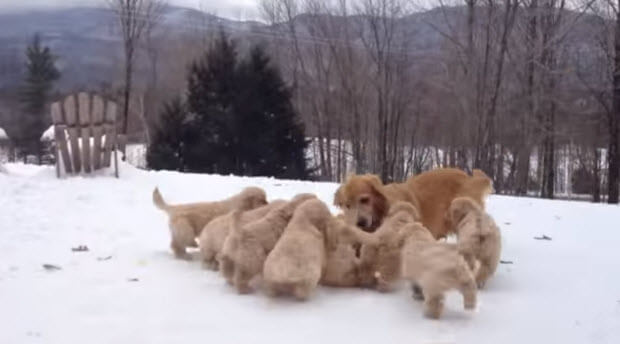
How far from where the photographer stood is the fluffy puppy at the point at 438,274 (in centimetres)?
357

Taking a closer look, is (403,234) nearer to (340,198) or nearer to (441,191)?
(340,198)

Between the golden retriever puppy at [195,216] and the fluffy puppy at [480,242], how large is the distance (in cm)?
172

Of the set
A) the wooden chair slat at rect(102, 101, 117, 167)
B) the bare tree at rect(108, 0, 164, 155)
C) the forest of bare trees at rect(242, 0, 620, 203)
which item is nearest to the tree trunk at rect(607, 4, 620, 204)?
the forest of bare trees at rect(242, 0, 620, 203)

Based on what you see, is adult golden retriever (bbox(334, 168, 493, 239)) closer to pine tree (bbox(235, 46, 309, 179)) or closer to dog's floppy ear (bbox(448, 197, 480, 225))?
dog's floppy ear (bbox(448, 197, 480, 225))

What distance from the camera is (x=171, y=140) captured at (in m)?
24.3

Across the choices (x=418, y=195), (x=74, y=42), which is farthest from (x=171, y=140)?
(x=418, y=195)

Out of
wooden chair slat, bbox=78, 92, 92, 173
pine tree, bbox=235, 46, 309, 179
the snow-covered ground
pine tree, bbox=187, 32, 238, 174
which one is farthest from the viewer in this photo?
pine tree, bbox=187, 32, 238, 174

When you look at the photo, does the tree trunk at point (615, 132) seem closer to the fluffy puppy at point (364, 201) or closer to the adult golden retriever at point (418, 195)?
the adult golden retriever at point (418, 195)

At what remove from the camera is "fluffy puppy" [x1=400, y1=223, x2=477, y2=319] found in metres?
3.57

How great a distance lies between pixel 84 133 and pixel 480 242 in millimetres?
8666

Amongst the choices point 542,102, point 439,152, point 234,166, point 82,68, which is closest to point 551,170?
point 542,102

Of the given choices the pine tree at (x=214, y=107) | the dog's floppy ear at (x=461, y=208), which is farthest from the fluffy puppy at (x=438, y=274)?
the pine tree at (x=214, y=107)

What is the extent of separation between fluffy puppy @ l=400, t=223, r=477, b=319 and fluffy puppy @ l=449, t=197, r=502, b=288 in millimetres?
330

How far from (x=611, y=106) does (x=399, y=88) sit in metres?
9.76
